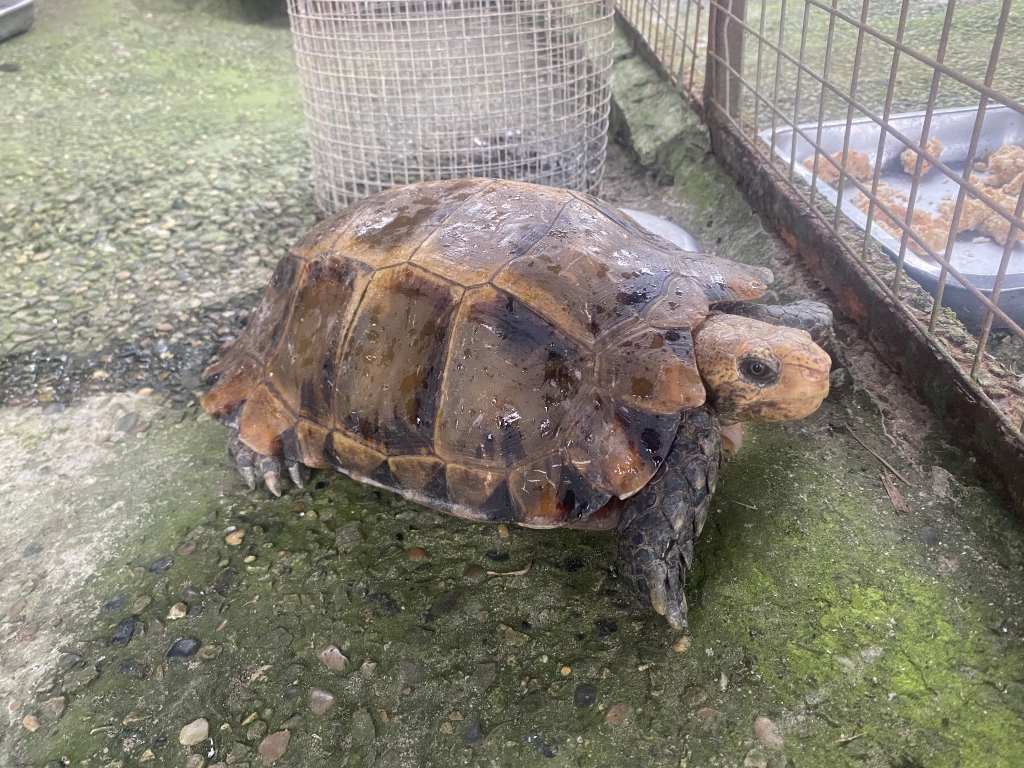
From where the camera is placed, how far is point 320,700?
177 centimetres

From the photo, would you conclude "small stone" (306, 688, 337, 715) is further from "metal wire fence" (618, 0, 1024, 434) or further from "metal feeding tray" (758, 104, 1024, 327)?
"metal feeding tray" (758, 104, 1024, 327)

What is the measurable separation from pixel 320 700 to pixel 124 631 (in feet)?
2.02

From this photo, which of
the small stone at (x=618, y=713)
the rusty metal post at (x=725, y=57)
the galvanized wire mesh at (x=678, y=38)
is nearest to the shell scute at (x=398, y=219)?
the small stone at (x=618, y=713)

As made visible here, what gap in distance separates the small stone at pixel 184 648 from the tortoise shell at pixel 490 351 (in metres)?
0.59

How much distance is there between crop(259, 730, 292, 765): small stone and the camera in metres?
1.67

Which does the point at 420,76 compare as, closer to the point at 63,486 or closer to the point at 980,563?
the point at 63,486

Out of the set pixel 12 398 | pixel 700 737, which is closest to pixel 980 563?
pixel 700 737

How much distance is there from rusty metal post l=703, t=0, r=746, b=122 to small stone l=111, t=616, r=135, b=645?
310 cm

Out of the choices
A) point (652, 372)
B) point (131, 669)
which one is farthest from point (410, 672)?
point (652, 372)

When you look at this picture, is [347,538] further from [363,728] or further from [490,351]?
[490,351]

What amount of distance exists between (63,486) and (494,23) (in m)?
3.13

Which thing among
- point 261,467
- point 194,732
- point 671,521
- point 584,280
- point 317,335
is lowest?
point 194,732

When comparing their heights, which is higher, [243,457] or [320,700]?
[243,457]

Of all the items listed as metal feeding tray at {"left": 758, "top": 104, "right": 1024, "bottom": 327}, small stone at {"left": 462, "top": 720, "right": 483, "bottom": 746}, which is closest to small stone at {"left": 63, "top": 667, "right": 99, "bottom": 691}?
small stone at {"left": 462, "top": 720, "right": 483, "bottom": 746}
